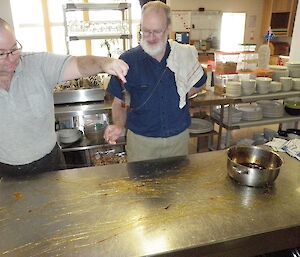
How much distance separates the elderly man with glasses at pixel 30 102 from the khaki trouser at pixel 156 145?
0.57m

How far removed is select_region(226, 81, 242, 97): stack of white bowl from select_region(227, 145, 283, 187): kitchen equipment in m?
1.53

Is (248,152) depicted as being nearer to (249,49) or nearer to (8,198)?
(8,198)

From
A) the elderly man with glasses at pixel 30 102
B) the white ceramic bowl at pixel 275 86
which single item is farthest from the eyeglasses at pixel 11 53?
the white ceramic bowl at pixel 275 86

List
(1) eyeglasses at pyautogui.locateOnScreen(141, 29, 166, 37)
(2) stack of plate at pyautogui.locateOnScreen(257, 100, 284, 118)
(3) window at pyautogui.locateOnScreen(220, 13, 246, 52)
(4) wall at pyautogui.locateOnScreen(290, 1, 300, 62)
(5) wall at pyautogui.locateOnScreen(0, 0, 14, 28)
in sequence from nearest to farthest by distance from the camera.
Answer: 1. (1) eyeglasses at pyautogui.locateOnScreen(141, 29, 166, 37)
2. (5) wall at pyautogui.locateOnScreen(0, 0, 14, 28)
3. (2) stack of plate at pyautogui.locateOnScreen(257, 100, 284, 118)
4. (4) wall at pyautogui.locateOnScreen(290, 1, 300, 62)
5. (3) window at pyautogui.locateOnScreen(220, 13, 246, 52)

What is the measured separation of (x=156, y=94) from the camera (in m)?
1.76

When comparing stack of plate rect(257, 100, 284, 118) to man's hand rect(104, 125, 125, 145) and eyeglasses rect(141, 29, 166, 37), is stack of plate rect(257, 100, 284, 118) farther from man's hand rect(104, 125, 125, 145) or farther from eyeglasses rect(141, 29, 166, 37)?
man's hand rect(104, 125, 125, 145)

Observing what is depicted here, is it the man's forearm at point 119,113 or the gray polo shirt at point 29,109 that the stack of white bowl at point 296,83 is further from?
the gray polo shirt at point 29,109

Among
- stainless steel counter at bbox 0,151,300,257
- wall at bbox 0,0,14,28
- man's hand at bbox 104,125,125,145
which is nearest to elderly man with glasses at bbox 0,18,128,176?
stainless steel counter at bbox 0,151,300,257

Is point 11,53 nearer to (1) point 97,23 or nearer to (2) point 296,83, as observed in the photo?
(1) point 97,23

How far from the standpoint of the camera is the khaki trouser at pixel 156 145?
1812 millimetres

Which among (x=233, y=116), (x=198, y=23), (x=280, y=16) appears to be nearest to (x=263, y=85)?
(x=233, y=116)

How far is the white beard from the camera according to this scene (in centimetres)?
172

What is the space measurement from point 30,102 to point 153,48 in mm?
775

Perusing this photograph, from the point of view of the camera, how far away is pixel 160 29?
1653 mm
